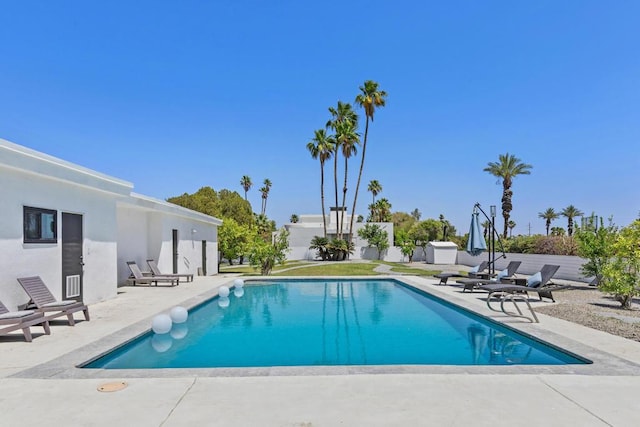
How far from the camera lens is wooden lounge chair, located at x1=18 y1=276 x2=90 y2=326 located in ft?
25.1

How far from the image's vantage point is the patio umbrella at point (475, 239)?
17.4 m

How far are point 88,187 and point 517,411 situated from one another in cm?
1046

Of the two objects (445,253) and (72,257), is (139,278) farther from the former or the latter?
(445,253)

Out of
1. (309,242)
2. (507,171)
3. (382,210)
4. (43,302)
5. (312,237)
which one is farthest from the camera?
(382,210)

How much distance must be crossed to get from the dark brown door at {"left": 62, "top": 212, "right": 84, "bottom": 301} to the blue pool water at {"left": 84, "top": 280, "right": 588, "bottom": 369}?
114 inches

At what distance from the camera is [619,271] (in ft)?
33.4

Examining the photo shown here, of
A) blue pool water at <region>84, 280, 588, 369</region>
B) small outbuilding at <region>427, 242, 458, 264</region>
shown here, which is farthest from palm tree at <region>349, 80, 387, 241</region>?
blue pool water at <region>84, 280, 588, 369</region>

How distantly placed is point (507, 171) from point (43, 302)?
38624 mm

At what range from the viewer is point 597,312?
9.52m

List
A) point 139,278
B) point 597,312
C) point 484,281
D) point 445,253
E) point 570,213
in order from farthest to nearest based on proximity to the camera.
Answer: point 570,213 → point 445,253 → point 139,278 → point 484,281 → point 597,312

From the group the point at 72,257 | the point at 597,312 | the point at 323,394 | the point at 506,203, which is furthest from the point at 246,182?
the point at 323,394

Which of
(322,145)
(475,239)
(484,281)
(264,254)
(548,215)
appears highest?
(322,145)

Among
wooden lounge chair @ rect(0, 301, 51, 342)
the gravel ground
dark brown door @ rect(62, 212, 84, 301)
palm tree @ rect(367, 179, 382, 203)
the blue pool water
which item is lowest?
the blue pool water

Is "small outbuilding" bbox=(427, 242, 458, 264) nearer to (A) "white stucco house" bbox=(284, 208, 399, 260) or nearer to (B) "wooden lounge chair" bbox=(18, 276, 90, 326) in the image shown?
(A) "white stucco house" bbox=(284, 208, 399, 260)
